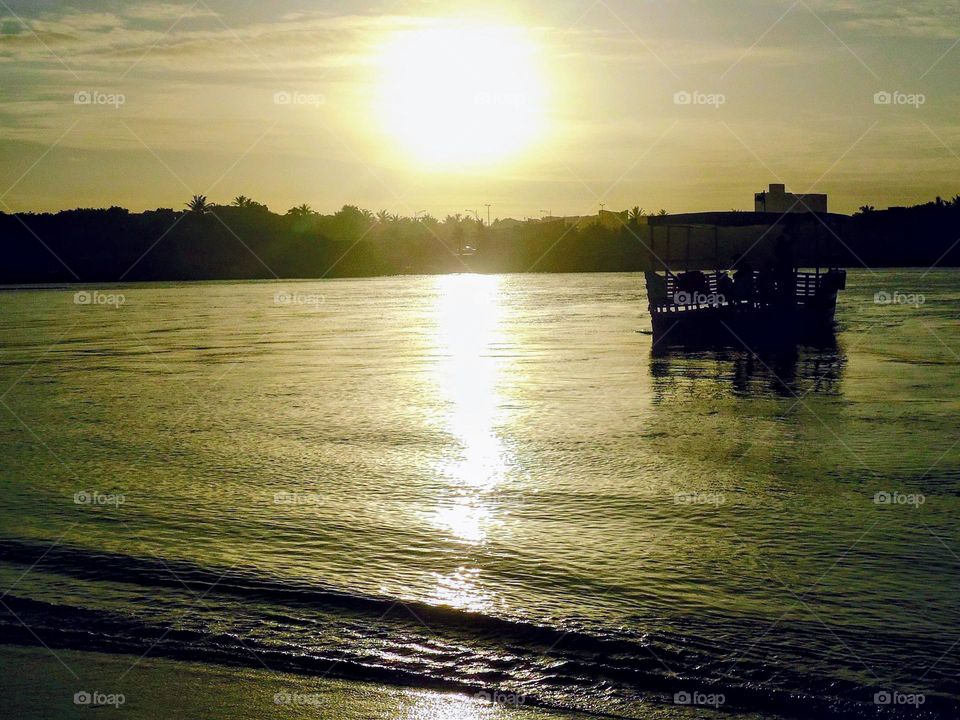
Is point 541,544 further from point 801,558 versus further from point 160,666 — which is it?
point 160,666

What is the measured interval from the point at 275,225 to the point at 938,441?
165297 millimetres

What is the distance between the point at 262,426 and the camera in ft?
54.1

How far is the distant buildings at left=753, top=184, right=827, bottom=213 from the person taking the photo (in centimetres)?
3743
